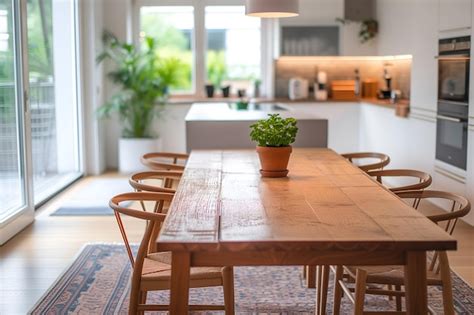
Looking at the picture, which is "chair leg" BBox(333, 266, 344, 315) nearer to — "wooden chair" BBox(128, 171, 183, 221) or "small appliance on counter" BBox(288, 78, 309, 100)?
"wooden chair" BBox(128, 171, 183, 221)

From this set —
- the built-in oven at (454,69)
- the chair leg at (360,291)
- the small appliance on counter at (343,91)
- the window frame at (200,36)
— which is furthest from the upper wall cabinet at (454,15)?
the window frame at (200,36)

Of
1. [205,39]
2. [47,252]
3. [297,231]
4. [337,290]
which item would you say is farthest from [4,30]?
[205,39]

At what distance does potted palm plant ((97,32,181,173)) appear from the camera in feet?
30.1

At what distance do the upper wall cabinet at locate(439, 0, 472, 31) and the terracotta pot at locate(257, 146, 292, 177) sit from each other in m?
2.87

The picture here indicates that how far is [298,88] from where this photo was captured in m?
9.90

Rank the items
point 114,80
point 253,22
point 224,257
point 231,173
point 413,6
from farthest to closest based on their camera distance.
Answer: point 253,22 < point 114,80 < point 413,6 < point 231,173 < point 224,257

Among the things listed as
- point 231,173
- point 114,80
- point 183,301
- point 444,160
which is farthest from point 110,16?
point 183,301

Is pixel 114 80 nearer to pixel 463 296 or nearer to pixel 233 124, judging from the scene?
pixel 233 124

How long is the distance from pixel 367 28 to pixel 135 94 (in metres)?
3.02

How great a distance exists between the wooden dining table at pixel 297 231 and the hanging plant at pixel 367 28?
6.20 meters

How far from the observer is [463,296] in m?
4.36

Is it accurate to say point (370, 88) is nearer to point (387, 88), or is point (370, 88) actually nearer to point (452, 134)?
point (387, 88)

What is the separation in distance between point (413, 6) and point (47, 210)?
13.7 ft

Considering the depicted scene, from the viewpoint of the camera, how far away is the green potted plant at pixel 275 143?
12.9 ft
